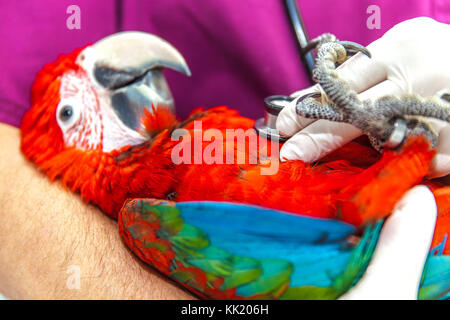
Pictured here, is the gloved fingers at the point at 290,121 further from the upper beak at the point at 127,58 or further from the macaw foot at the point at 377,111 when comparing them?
the upper beak at the point at 127,58

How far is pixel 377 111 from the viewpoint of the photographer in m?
0.48

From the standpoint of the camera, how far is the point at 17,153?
75 centimetres

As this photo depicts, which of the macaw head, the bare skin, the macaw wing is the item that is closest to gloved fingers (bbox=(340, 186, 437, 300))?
the macaw wing

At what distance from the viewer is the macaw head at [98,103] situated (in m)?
0.67

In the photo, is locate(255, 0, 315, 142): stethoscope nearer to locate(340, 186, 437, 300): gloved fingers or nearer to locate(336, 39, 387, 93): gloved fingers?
locate(336, 39, 387, 93): gloved fingers

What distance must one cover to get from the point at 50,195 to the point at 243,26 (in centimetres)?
62

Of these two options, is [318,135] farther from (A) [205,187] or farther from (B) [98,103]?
(B) [98,103]

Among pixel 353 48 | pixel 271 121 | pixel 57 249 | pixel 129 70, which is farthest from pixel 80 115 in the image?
pixel 353 48

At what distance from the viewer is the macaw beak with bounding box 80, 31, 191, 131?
687mm

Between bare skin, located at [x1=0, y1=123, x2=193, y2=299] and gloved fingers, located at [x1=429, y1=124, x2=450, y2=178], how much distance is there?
0.44m

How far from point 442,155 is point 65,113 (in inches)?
26.4

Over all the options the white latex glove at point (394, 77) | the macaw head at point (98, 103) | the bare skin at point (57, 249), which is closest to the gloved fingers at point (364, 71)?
the white latex glove at point (394, 77)
